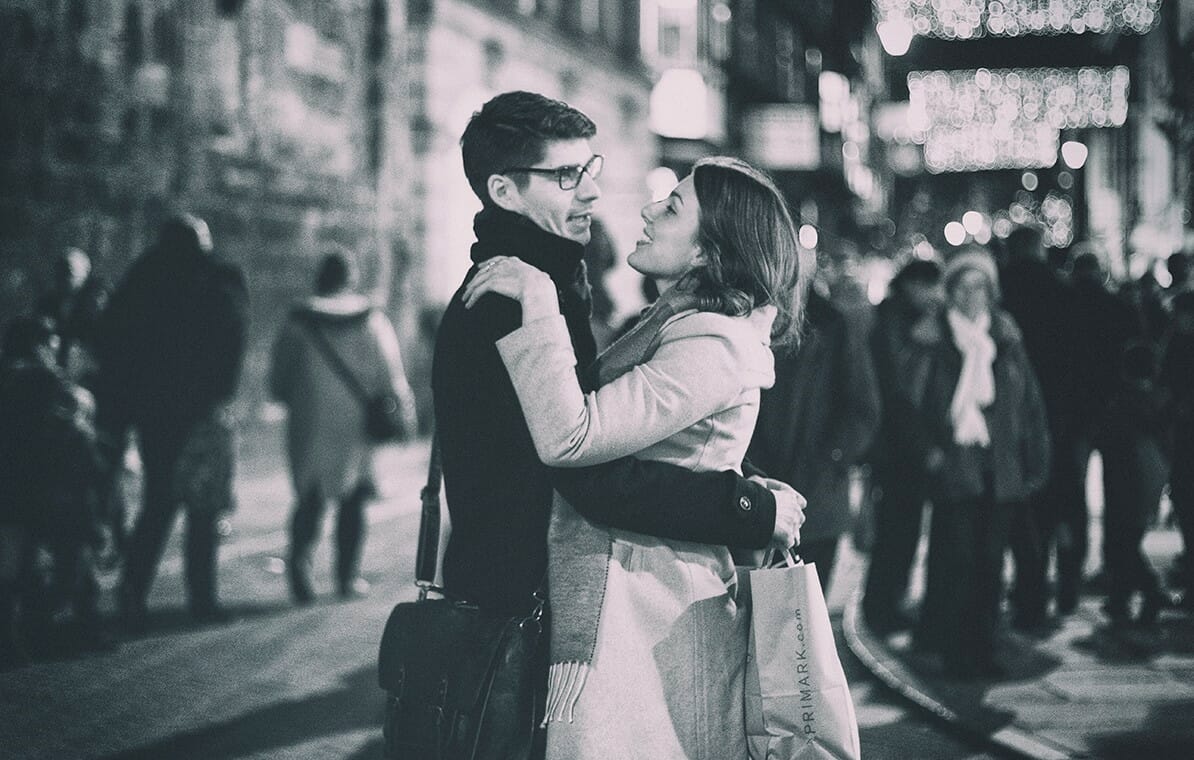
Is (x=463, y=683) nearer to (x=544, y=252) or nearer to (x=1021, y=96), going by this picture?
(x=544, y=252)

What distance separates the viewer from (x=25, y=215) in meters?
12.2

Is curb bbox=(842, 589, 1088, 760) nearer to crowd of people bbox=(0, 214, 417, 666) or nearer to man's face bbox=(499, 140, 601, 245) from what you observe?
crowd of people bbox=(0, 214, 417, 666)

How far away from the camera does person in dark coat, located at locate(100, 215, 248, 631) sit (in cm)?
816

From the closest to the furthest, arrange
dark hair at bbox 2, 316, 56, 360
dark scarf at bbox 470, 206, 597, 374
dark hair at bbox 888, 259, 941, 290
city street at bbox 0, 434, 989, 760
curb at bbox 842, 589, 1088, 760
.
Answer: dark scarf at bbox 470, 206, 597, 374
curb at bbox 842, 589, 1088, 760
city street at bbox 0, 434, 989, 760
dark hair at bbox 2, 316, 56, 360
dark hair at bbox 888, 259, 941, 290

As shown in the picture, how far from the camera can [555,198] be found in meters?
2.97

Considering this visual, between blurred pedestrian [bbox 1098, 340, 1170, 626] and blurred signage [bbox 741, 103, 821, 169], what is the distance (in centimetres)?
3848

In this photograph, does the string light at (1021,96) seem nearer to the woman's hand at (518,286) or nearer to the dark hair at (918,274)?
the dark hair at (918,274)

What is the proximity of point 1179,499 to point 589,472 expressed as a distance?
257 inches

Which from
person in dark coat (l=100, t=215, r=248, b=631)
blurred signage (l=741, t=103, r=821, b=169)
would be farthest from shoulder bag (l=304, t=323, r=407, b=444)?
blurred signage (l=741, t=103, r=821, b=169)

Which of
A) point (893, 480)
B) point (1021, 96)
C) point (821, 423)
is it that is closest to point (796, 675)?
point (821, 423)

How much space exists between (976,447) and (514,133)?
474cm

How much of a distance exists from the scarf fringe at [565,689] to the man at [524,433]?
150 mm

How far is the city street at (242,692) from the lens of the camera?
19.2ft

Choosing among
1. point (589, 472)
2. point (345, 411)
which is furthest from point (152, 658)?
point (589, 472)
